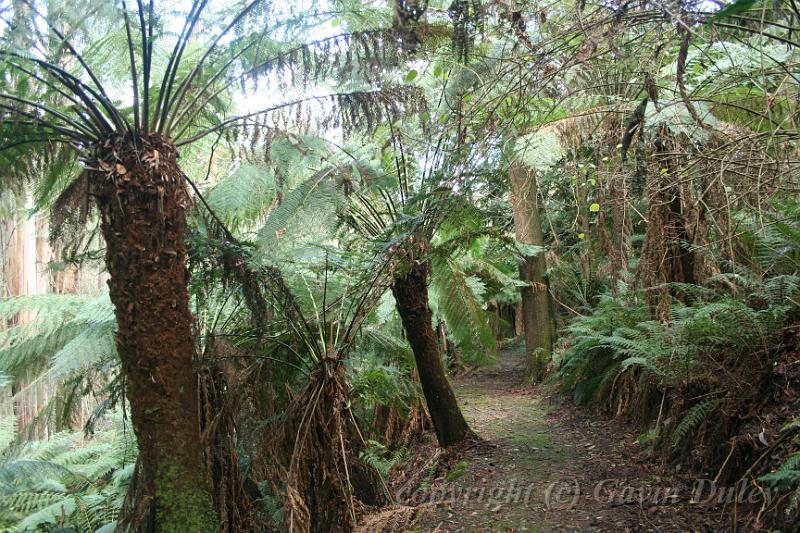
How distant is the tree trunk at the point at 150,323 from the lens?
250 centimetres

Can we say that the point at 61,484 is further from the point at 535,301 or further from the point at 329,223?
the point at 535,301

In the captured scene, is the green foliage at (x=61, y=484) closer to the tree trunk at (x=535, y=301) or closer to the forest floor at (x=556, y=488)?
the forest floor at (x=556, y=488)

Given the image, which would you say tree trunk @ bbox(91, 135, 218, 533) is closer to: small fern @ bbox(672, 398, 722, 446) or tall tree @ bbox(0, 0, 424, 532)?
tall tree @ bbox(0, 0, 424, 532)

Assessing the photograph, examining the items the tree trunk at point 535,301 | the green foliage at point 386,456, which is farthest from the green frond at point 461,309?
the tree trunk at point 535,301

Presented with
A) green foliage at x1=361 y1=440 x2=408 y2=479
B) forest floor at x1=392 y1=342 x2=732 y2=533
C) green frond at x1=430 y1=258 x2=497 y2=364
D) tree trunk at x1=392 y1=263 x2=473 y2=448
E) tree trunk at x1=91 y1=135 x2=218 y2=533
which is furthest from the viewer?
green frond at x1=430 y1=258 x2=497 y2=364

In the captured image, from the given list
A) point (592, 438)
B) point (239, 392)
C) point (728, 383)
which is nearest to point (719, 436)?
point (728, 383)

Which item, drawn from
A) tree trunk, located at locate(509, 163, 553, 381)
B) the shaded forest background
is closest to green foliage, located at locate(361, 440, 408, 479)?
the shaded forest background

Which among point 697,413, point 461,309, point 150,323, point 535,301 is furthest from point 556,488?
point 535,301

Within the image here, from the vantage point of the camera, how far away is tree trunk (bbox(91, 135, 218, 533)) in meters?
2.50

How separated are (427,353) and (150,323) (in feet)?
8.58

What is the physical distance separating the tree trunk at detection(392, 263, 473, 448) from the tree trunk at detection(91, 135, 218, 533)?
2.20 metres

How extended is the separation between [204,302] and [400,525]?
174 centimetres

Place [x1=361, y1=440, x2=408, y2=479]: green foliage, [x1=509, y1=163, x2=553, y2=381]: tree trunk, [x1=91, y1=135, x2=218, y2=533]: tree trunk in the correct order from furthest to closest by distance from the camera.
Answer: [x1=509, y1=163, x2=553, y2=381]: tree trunk < [x1=361, y1=440, x2=408, y2=479]: green foliage < [x1=91, y1=135, x2=218, y2=533]: tree trunk

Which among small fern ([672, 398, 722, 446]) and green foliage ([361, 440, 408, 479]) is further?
green foliage ([361, 440, 408, 479])
